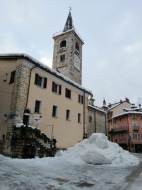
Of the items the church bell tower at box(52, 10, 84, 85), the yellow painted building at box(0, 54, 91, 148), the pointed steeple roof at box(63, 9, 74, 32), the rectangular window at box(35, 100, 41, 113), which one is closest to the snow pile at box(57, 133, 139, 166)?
the yellow painted building at box(0, 54, 91, 148)

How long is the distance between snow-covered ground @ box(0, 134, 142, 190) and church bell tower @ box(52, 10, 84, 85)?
1863cm

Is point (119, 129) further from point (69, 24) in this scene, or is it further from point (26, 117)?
point (26, 117)

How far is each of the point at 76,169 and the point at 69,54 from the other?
86.2 ft

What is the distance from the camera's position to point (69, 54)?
3262cm

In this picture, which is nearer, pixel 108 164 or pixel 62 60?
pixel 108 164

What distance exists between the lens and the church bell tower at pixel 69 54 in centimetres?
3183

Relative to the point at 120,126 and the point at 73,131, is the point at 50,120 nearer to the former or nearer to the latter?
the point at 73,131

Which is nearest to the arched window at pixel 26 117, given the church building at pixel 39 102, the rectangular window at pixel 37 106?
the church building at pixel 39 102

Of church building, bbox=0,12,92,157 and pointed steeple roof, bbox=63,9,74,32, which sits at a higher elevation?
pointed steeple roof, bbox=63,9,74,32

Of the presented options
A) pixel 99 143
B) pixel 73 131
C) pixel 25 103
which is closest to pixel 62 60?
pixel 73 131

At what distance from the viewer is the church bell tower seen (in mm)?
31834

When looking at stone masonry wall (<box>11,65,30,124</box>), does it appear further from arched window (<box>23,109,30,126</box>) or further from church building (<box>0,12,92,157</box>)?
arched window (<box>23,109,30,126</box>)

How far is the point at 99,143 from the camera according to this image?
14.6 meters

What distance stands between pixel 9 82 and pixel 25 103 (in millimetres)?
2976
